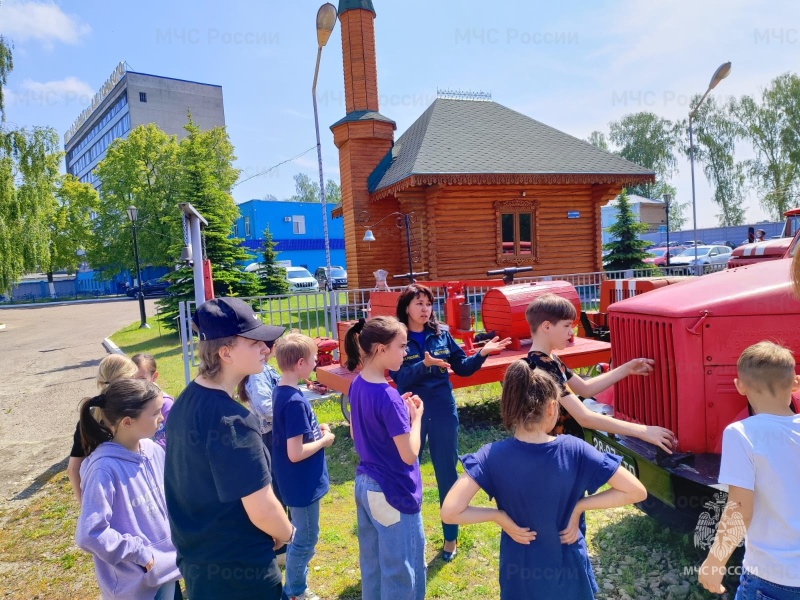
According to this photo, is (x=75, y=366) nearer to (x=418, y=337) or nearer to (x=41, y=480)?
(x=41, y=480)

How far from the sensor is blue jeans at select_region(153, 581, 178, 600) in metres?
2.29

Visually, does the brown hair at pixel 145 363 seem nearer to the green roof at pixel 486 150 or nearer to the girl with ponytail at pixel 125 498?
the girl with ponytail at pixel 125 498

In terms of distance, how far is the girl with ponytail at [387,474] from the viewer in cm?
228

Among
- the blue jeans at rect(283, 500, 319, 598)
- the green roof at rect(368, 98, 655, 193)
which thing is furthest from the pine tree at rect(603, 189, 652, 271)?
the blue jeans at rect(283, 500, 319, 598)

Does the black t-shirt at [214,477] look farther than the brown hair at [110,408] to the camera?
No

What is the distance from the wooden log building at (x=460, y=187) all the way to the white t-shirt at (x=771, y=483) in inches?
508

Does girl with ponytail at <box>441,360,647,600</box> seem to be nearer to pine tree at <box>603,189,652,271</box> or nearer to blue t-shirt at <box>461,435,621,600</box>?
blue t-shirt at <box>461,435,621,600</box>

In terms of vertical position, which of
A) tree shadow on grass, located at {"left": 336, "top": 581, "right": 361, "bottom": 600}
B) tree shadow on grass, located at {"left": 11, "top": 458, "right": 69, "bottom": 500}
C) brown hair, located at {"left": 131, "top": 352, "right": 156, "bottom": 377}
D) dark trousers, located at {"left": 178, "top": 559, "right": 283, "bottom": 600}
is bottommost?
tree shadow on grass, located at {"left": 11, "top": 458, "right": 69, "bottom": 500}

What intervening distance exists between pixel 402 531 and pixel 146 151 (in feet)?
114

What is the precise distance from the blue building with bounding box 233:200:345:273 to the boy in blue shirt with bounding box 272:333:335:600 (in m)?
38.5

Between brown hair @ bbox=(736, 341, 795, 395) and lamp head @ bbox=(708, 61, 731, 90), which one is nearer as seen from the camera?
brown hair @ bbox=(736, 341, 795, 395)

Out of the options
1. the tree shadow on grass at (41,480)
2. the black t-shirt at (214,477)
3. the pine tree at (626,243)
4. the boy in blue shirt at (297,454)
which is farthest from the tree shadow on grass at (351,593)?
the pine tree at (626,243)

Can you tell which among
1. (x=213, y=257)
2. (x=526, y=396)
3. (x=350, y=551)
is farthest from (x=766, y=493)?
(x=213, y=257)

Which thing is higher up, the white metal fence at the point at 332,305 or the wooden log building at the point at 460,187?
the wooden log building at the point at 460,187
